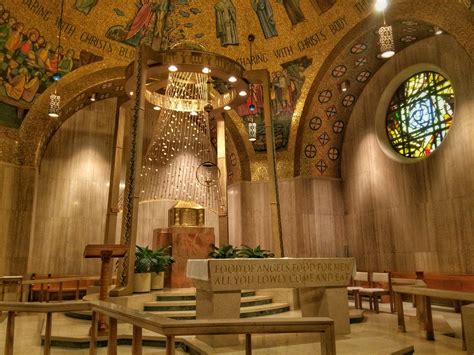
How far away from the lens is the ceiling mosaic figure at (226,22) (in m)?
11.0

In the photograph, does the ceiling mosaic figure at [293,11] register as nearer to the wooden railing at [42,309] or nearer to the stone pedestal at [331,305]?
the stone pedestal at [331,305]

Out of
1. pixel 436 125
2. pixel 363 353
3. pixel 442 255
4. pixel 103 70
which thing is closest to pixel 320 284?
pixel 363 353

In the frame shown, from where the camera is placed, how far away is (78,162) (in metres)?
11.8

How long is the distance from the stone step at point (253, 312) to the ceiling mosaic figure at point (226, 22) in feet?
25.9

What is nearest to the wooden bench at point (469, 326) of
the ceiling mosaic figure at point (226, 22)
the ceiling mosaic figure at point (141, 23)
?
the ceiling mosaic figure at point (226, 22)

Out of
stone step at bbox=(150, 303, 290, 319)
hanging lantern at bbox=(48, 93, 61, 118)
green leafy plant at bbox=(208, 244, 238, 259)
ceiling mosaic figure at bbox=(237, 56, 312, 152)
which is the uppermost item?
ceiling mosaic figure at bbox=(237, 56, 312, 152)

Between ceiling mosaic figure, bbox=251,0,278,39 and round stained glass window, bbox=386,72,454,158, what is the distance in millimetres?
3943

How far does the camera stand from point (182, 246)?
813cm

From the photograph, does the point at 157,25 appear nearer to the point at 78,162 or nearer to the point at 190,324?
the point at 78,162

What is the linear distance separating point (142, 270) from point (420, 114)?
7878mm

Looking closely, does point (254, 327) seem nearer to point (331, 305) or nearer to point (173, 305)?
point (331, 305)

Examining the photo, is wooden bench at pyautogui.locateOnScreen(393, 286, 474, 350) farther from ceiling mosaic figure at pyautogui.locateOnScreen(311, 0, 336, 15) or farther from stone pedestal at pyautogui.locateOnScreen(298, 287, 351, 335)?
ceiling mosaic figure at pyautogui.locateOnScreen(311, 0, 336, 15)

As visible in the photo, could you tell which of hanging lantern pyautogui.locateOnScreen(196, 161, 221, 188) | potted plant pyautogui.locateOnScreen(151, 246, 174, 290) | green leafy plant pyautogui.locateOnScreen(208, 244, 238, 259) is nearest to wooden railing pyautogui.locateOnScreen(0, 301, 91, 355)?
green leafy plant pyautogui.locateOnScreen(208, 244, 238, 259)

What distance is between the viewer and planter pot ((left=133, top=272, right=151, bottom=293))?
655cm
